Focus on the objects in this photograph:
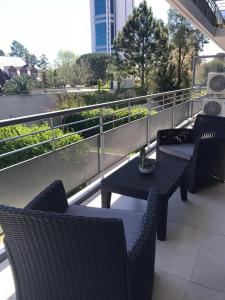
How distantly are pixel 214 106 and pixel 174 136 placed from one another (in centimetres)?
284

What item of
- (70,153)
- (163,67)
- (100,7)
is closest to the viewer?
(70,153)

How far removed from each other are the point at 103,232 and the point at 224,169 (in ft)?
7.82

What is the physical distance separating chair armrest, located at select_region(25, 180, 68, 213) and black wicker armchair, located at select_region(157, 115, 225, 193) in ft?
5.30

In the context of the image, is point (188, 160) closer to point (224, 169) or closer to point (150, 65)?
point (224, 169)

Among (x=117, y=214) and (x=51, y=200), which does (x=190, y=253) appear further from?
(x=51, y=200)

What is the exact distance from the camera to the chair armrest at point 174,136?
→ 10.5ft

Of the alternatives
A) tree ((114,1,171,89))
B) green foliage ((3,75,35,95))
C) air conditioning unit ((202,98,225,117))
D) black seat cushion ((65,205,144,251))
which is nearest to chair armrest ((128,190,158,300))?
black seat cushion ((65,205,144,251))

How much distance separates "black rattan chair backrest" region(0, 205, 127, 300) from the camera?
92cm

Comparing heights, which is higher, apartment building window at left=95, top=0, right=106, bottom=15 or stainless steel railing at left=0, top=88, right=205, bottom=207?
apartment building window at left=95, top=0, right=106, bottom=15

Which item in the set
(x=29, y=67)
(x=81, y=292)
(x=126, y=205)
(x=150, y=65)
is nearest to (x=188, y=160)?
(x=126, y=205)

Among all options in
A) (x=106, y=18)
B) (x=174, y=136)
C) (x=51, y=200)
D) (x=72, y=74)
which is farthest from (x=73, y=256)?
(x=106, y=18)

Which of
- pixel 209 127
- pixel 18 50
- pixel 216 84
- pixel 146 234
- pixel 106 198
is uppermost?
pixel 18 50

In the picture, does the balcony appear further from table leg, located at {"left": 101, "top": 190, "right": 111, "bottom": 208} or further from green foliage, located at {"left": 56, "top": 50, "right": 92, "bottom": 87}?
green foliage, located at {"left": 56, "top": 50, "right": 92, "bottom": 87}

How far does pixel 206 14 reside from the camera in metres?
7.11
